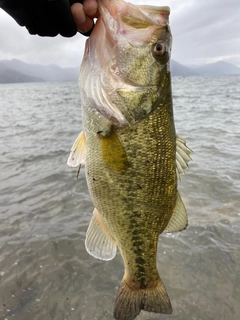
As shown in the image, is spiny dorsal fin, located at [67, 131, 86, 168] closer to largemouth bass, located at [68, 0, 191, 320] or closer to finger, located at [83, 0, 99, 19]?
largemouth bass, located at [68, 0, 191, 320]

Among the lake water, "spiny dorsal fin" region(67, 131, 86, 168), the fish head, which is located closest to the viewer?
the fish head

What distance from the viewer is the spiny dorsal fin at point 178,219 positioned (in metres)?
2.42

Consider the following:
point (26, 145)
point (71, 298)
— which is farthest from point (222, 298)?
point (26, 145)

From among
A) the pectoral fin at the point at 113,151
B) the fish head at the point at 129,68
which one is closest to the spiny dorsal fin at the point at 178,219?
the pectoral fin at the point at 113,151

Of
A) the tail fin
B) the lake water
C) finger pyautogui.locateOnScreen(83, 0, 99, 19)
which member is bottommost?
the lake water

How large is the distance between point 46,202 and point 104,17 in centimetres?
542

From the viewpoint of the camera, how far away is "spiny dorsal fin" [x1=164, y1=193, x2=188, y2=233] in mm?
2418

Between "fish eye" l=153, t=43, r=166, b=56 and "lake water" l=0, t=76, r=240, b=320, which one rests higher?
"fish eye" l=153, t=43, r=166, b=56

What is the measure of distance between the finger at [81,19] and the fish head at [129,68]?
0.26 ft

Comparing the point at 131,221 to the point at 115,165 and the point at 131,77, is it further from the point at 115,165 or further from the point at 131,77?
the point at 131,77

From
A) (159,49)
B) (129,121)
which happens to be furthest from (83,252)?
(159,49)

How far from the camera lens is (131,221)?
228cm

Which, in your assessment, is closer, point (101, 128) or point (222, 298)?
point (101, 128)

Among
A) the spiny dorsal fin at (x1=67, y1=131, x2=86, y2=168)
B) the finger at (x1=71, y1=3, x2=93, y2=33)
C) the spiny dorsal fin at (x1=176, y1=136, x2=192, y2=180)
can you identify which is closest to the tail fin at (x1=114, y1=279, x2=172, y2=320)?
the spiny dorsal fin at (x1=176, y1=136, x2=192, y2=180)
